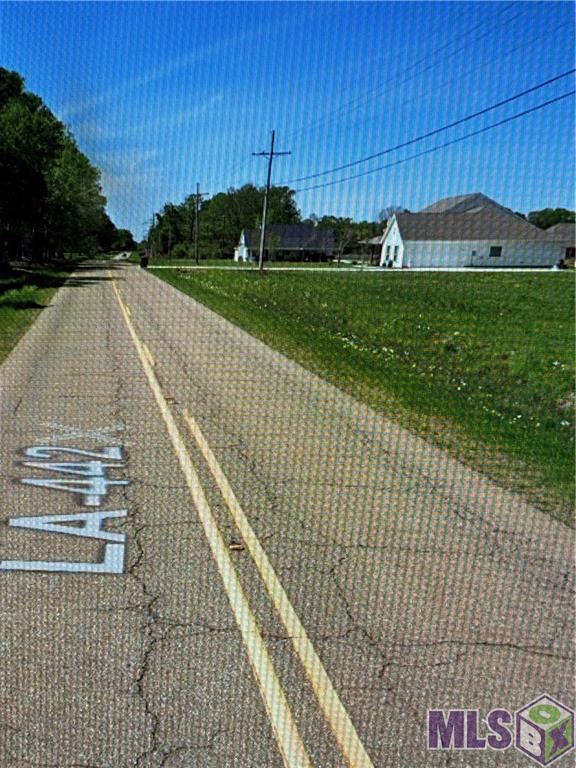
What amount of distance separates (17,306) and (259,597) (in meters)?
21.5

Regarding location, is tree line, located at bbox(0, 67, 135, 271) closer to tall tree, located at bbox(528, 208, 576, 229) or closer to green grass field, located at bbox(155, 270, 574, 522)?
green grass field, located at bbox(155, 270, 574, 522)

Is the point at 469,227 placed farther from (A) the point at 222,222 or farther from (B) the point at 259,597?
(B) the point at 259,597

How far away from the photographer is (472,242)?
72312 mm

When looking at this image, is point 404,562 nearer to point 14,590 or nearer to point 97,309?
point 14,590

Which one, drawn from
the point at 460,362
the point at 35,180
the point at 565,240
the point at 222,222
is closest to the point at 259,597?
the point at 460,362

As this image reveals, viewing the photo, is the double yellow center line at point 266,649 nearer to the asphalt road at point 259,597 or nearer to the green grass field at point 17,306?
the asphalt road at point 259,597

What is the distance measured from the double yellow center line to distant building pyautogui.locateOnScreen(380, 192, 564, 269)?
231 feet

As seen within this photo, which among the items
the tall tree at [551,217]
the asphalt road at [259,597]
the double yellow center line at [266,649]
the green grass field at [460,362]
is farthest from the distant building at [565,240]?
the double yellow center line at [266,649]

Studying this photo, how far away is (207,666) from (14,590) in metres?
1.39

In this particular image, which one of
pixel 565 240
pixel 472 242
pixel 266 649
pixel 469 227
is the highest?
pixel 469 227

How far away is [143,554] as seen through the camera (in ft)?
14.8

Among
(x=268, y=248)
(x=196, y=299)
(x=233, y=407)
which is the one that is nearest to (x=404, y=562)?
(x=233, y=407)

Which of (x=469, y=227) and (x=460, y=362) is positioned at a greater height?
(x=469, y=227)

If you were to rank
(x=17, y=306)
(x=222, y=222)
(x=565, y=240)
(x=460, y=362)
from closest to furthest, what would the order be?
1. (x=460, y=362)
2. (x=17, y=306)
3. (x=565, y=240)
4. (x=222, y=222)
